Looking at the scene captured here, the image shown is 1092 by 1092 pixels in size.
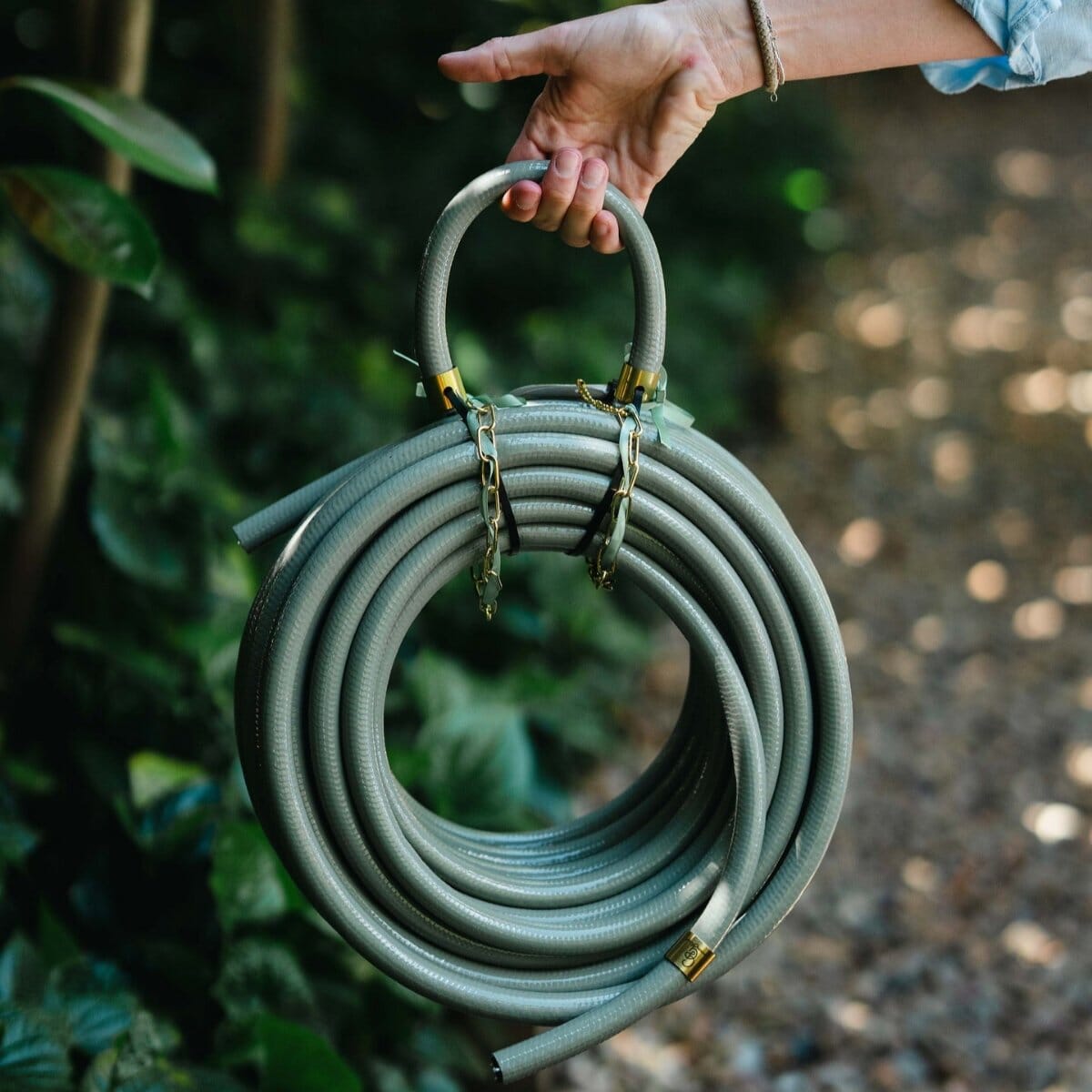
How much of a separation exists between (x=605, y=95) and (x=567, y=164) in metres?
0.19

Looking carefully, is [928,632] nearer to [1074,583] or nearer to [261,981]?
[1074,583]

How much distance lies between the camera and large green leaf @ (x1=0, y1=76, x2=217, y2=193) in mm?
1856

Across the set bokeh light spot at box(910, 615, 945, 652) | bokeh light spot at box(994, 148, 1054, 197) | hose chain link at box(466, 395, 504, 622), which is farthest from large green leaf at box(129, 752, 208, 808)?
bokeh light spot at box(994, 148, 1054, 197)

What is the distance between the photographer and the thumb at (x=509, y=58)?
3.94 feet

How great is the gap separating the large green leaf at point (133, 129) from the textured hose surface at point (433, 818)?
0.93 m

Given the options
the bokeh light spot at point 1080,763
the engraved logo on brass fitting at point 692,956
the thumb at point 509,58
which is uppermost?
the thumb at point 509,58

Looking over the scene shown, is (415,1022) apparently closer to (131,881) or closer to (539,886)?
(131,881)

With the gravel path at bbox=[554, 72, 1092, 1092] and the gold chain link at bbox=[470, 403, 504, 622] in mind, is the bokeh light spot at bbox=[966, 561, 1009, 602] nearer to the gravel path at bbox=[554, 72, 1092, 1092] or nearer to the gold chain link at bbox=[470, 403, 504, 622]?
the gravel path at bbox=[554, 72, 1092, 1092]

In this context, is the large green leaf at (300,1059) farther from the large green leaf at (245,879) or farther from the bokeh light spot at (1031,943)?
the bokeh light spot at (1031,943)

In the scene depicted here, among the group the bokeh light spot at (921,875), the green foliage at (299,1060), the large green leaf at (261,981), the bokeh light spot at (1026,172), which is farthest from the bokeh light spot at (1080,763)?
the bokeh light spot at (1026,172)

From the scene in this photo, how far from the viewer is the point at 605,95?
50.7 inches

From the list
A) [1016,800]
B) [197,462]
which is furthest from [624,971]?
[1016,800]

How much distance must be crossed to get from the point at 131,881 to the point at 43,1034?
554mm

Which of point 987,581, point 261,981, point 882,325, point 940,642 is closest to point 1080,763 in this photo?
point 940,642
